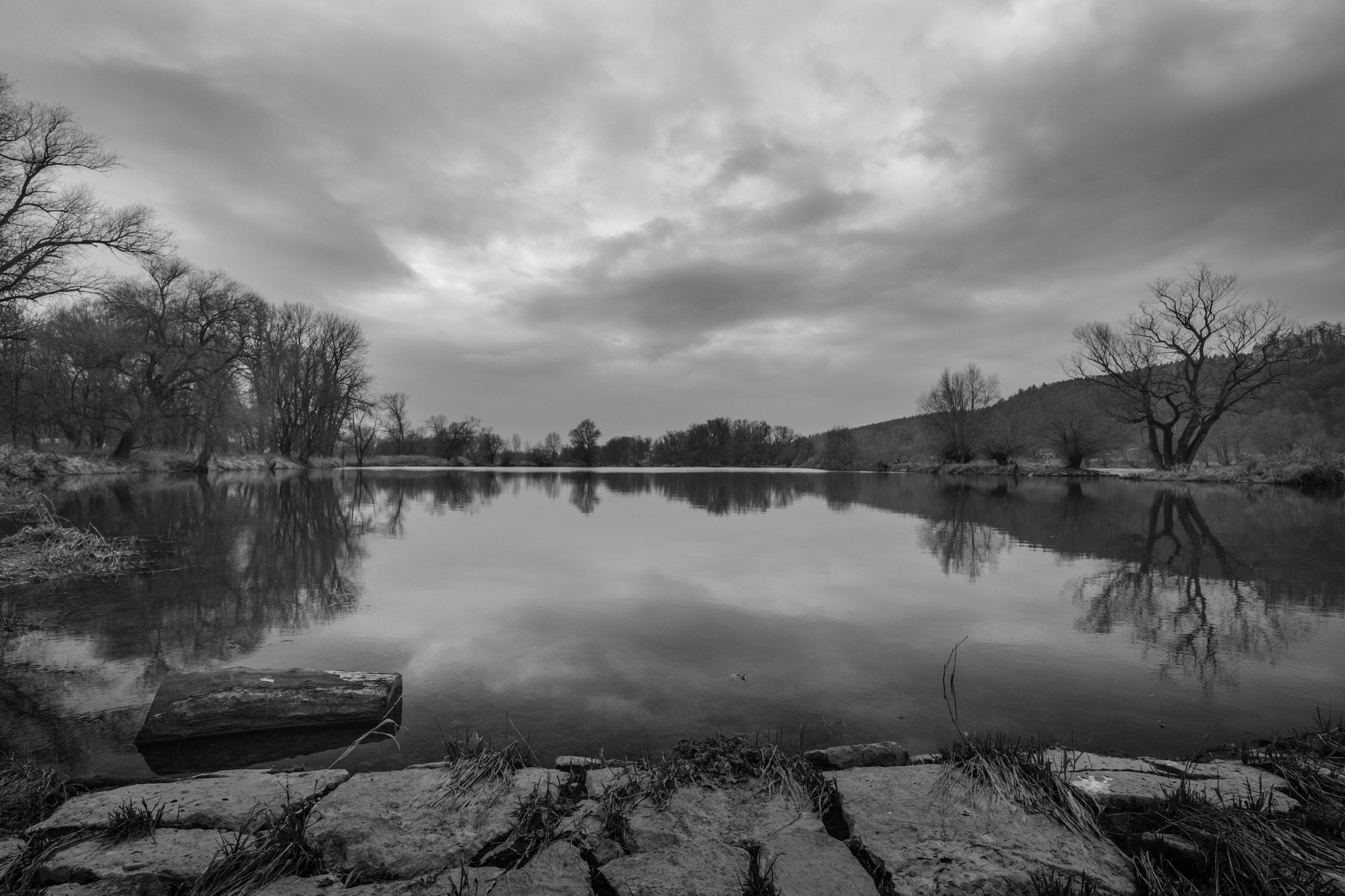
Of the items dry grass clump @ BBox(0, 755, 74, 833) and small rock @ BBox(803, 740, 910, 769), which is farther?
small rock @ BBox(803, 740, 910, 769)

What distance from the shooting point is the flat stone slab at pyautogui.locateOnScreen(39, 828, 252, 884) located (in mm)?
2240

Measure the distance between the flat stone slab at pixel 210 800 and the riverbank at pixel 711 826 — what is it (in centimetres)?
1

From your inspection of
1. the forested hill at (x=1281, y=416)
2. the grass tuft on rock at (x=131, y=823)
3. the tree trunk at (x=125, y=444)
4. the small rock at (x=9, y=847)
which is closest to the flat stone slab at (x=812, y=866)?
the grass tuft on rock at (x=131, y=823)

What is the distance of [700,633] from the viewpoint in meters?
5.95

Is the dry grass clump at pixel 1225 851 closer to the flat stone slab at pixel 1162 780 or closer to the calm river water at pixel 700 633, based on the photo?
the flat stone slab at pixel 1162 780

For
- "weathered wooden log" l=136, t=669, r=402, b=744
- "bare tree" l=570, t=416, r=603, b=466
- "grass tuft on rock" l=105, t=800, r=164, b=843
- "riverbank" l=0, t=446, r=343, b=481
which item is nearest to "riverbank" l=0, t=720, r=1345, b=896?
"grass tuft on rock" l=105, t=800, r=164, b=843

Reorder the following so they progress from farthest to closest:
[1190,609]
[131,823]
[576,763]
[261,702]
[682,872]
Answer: [1190,609] < [261,702] < [576,763] < [131,823] < [682,872]

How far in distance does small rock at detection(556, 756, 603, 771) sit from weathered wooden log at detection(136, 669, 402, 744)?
61.5 inches

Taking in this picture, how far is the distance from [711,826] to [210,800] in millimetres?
2332

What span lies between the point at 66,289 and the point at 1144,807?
26.8 m

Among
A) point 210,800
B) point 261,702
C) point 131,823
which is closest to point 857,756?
point 210,800

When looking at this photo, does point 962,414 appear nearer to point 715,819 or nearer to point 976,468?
point 976,468

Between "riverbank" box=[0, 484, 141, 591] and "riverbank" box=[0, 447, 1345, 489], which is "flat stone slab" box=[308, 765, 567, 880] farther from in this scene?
"riverbank" box=[0, 447, 1345, 489]

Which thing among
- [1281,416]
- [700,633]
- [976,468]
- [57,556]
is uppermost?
[1281,416]
